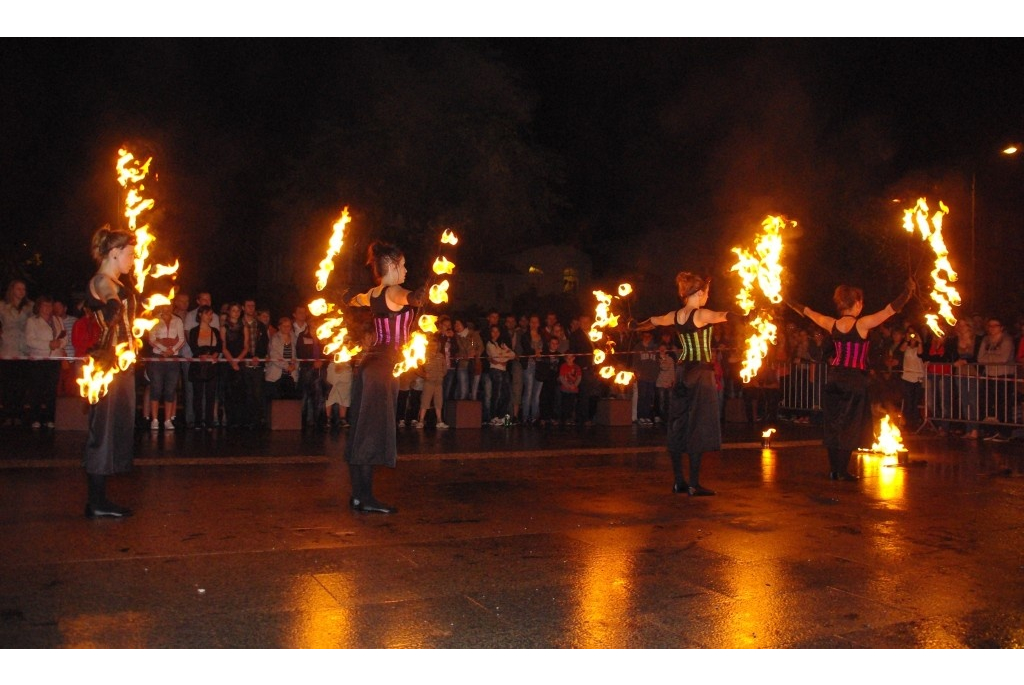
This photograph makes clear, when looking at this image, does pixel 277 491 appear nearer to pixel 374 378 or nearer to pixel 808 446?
pixel 374 378

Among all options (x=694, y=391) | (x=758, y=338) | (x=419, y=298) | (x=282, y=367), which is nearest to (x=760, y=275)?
(x=758, y=338)

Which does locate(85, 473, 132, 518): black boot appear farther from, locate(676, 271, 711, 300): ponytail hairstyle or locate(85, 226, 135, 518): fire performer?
locate(676, 271, 711, 300): ponytail hairstyle

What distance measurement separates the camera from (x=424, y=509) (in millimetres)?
7930

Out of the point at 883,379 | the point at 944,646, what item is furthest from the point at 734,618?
the point at 883,379

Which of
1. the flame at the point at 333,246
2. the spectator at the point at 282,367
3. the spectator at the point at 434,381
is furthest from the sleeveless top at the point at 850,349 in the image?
the spectator at the point at 282,367

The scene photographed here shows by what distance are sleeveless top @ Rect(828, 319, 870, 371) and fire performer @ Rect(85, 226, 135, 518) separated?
256 inches

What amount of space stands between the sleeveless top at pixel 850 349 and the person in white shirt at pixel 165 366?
8.85m

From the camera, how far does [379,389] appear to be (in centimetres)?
781

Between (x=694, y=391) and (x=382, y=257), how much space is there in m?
3.07

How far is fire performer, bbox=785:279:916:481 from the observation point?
A: 31.7 ft

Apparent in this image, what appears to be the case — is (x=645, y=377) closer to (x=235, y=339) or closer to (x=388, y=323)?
(x=235, y=339)

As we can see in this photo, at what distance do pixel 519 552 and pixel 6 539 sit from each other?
132 inches

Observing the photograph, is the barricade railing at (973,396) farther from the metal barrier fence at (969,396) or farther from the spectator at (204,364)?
the spectator at (204,364)

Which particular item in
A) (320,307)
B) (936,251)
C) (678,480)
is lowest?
(678,480)
